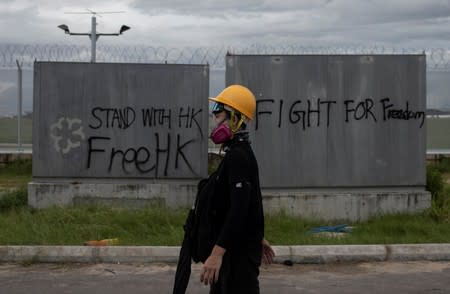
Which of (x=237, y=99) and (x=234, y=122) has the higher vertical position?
(x=237, y=99)

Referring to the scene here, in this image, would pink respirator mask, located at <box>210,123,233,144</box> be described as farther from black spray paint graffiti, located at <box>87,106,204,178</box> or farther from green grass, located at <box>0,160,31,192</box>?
green grass, located at <box>0,160,31,192</box>

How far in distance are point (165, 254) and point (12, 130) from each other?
32.8 feet

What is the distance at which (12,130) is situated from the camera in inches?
643

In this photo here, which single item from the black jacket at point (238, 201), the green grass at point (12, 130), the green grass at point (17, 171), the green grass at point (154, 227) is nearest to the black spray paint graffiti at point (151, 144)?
the green grass at point (154, 227)

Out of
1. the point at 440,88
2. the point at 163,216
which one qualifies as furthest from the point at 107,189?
the point at 440,88

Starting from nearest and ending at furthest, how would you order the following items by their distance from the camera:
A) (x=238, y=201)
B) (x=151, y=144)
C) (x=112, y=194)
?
(x=238, y=201)
(x=112, y=194)
(x=151, y=144)

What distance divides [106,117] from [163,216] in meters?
2.01

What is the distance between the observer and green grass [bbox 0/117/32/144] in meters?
16.1

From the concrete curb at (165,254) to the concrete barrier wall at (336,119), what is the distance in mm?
2094

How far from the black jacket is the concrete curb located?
3.58 m

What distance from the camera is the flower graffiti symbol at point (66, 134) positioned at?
32.6ft

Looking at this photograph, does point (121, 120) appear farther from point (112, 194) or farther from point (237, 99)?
point (237, 99)

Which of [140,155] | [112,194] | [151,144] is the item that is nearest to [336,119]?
[151,144]

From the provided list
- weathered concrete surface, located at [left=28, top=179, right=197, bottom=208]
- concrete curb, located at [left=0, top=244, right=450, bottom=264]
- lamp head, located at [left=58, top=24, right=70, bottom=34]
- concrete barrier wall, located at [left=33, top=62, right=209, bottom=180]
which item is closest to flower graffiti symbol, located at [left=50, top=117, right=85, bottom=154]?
concrete barrier wall, located at [left=33, top=62, right=209, bottom=180]
